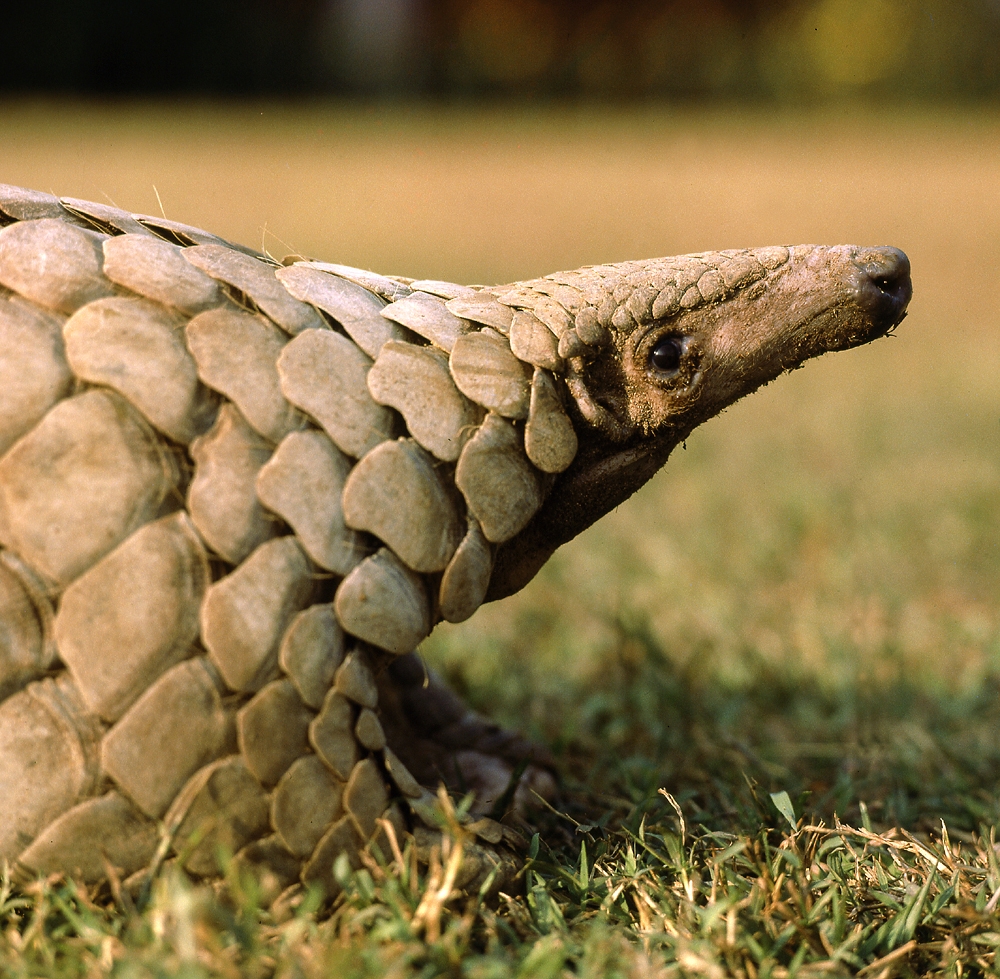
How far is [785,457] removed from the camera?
17.2 feet

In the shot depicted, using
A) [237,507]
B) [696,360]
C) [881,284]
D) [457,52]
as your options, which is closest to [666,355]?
[696,360]

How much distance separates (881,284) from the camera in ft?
6.41

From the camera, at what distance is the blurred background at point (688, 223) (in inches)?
114

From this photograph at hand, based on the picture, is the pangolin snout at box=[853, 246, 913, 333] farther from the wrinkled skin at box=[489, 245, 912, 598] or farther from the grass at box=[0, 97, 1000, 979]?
the grass at box=[0, 97, 1000, 979]

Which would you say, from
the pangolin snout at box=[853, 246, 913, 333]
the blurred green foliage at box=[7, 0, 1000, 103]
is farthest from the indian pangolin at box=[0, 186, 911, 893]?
the blurred green foliage at box=[7, 0, 1000, 103]

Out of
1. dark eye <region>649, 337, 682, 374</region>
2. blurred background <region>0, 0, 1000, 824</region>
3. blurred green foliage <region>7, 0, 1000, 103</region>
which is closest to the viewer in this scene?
dark eye <region>649, 337, 682, 374</region>

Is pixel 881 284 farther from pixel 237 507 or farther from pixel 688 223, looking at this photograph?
pixel 688 223

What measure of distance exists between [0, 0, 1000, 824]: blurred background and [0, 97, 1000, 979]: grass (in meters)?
0.02

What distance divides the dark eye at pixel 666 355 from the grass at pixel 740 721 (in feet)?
2.23

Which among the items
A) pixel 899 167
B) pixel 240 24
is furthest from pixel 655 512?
pixel 240 24

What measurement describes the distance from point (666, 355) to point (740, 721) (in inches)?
48.2

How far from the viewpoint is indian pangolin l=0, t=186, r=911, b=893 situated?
149cm

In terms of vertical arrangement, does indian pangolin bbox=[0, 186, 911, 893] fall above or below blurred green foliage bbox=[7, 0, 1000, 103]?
below

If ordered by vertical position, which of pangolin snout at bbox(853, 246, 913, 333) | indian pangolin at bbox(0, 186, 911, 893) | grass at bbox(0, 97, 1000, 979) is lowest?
grass at bbox(0, 97, 1000, 979)
